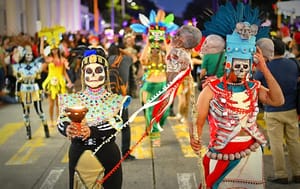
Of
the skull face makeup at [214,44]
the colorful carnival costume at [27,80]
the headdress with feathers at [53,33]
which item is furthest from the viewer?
the headdress with feathers at [53,33]

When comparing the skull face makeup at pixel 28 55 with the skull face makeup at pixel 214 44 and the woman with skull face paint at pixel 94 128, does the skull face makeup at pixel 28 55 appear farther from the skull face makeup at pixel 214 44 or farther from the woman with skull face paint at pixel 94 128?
the skull face makeup at pixel 214 44

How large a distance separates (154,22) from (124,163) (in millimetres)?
2347

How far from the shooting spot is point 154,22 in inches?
303

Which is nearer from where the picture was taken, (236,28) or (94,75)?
(236,28)

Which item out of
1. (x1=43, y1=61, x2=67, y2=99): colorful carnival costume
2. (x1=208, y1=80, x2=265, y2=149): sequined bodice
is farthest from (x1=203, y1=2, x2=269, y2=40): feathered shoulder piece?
(x1=43, y1=61, x2=67, y2=99): colorful carnival costume

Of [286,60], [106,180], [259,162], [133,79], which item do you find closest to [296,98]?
[286,60]

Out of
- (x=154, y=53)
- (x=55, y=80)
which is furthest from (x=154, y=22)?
(x=55, y=80)

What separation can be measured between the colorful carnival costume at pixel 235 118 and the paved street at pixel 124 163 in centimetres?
219

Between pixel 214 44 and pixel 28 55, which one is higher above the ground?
pixel 214 44

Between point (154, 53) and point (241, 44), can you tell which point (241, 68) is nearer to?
point (241, 44)

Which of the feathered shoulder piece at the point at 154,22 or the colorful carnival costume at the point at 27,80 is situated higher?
the feathered shoulder piece at the point at 154,22

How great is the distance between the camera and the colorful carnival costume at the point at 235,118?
3740 mm

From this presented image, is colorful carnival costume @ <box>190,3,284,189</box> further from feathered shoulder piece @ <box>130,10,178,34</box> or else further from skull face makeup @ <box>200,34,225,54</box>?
feathered shoulder piece @ <box>130,10,178,34</box>

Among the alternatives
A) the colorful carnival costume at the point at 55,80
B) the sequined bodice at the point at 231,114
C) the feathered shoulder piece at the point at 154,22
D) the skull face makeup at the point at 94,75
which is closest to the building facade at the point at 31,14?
the colorful carnival costume at the point at 55,80
